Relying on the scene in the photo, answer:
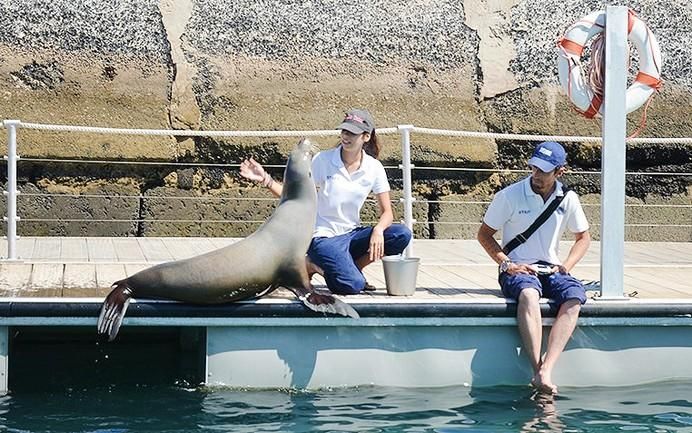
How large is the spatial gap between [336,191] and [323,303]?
75 centimetres

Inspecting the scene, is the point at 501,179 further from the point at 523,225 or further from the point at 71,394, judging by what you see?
the point at 71,394

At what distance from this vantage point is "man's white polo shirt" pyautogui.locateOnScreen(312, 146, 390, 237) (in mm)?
7027

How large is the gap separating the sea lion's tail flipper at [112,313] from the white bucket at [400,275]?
145 centimetres

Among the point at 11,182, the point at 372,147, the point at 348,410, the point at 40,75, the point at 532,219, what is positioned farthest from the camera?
the point at 40,75

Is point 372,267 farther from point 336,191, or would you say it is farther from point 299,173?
point 299,173

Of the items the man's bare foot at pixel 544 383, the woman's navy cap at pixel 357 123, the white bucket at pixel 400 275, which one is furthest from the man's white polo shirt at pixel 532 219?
the woman's navy cap at pixel 357 123

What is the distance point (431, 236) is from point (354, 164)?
4.12 metres

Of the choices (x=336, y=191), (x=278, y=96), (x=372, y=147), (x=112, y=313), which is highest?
(x=278, y=96)

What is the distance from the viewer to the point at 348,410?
20.4 ft

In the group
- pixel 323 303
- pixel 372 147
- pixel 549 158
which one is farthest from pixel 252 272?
pixel 549 158

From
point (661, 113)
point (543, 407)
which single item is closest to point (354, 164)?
point (543, 407)

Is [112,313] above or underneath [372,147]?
underneath

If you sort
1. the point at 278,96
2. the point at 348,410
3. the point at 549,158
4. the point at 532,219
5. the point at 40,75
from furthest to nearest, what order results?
the point at 278,96
the point at 40,75
the point at 532,219
the point at 549,158
the point at 348,410

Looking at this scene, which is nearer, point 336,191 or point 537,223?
point 537,223
